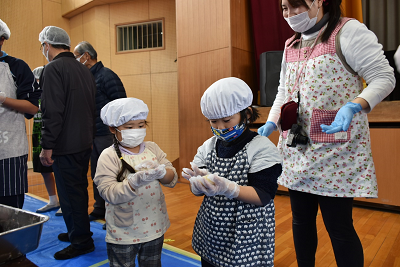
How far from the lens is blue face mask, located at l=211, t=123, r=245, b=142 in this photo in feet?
3.34

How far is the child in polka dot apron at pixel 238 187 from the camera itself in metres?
0.96

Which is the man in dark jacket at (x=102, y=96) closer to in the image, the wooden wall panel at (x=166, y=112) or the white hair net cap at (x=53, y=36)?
the white hair net cap at (x=53, y=36)

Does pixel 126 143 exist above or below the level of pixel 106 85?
below

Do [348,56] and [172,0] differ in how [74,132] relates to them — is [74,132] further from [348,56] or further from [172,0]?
[172,0]

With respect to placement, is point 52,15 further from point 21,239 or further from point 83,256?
point 21,239

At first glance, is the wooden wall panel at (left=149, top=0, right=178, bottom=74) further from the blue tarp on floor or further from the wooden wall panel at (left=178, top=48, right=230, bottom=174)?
the blue tarp on floor

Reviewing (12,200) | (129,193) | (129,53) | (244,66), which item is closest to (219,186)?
(129,193)

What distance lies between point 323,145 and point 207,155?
1.50ft

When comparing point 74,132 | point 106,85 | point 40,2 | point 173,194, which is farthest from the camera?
point 40,2

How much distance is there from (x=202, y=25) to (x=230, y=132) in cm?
311

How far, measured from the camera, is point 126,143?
4.23 ft

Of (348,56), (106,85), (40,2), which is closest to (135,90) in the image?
(40,2)

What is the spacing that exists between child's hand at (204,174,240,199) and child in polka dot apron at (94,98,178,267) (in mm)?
327

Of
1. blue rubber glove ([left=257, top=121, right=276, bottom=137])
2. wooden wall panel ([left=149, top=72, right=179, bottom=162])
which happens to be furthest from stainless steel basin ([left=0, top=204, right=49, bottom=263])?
wooden wall panel ([left=149, top=72, right=179, bottom=162])
